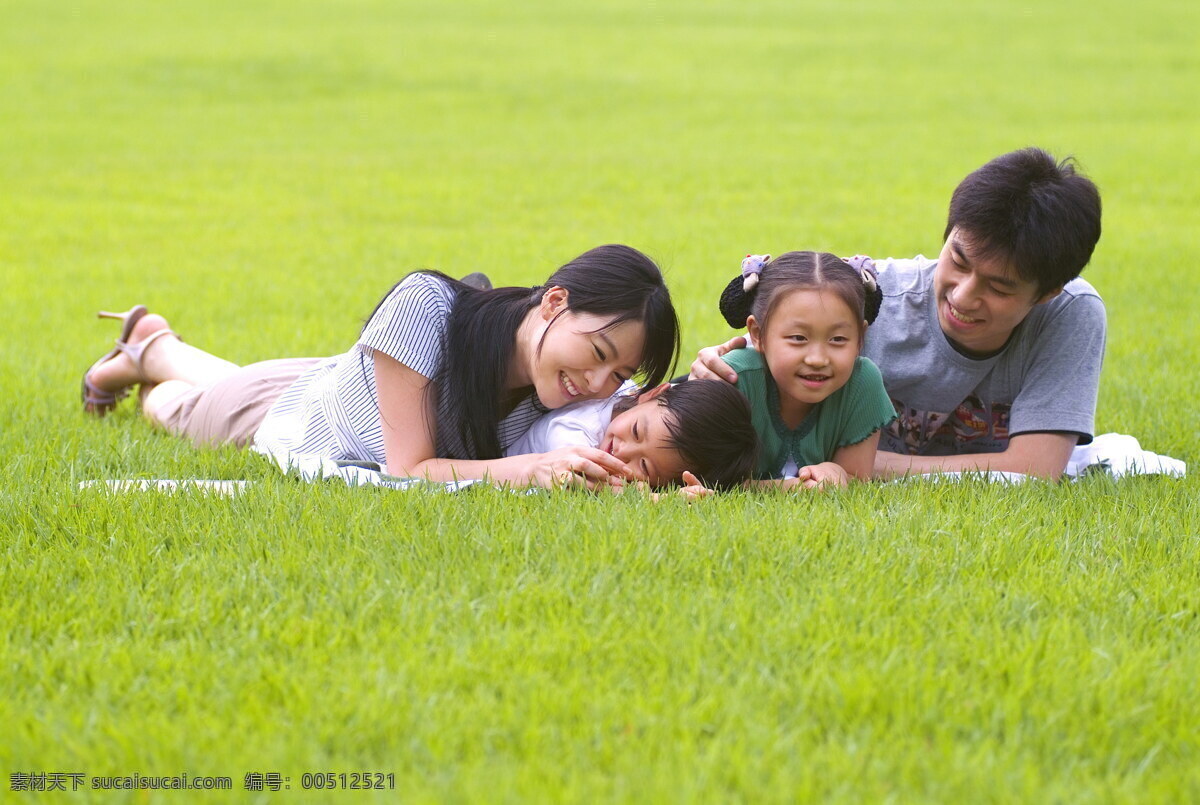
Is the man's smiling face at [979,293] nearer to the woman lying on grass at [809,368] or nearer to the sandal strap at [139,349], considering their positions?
the woman lying on grass at [809,368]

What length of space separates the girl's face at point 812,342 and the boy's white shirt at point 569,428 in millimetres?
597

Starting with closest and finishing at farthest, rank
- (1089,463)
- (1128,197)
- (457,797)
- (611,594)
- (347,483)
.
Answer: (457,797), (611,594), (347,483), (1089,463), (1128,197)

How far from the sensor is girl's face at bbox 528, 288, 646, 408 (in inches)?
148

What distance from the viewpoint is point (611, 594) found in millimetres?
2914

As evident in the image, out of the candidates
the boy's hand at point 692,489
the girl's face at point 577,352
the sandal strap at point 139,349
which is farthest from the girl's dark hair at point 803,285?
the sandal strap at point 139,349

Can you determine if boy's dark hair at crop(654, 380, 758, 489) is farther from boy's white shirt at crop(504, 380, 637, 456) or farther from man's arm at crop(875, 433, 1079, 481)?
man's arm at crop(875, 433, 1079, 481)

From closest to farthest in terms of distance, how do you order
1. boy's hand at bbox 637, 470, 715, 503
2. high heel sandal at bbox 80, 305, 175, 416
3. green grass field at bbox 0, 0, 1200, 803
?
green grass field at bbox 0, 0, 1200, 803, boy's hand at bbox 637, 470, 715, 503, high heel sandal at bbox 80, 305, 175, 416

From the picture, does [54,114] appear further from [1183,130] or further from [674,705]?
[674,705]

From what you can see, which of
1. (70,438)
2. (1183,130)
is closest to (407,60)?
(1183,130)

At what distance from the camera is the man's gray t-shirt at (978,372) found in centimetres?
419

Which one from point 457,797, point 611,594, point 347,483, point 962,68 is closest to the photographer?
point 457,797

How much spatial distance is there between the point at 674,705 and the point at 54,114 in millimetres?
16410

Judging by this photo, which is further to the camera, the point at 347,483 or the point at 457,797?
the point at 347,483

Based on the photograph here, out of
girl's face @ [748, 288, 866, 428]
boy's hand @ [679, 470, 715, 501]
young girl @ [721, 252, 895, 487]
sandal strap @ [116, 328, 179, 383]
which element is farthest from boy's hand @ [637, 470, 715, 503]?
sandal strap @ [116, 328, 179, 383]
